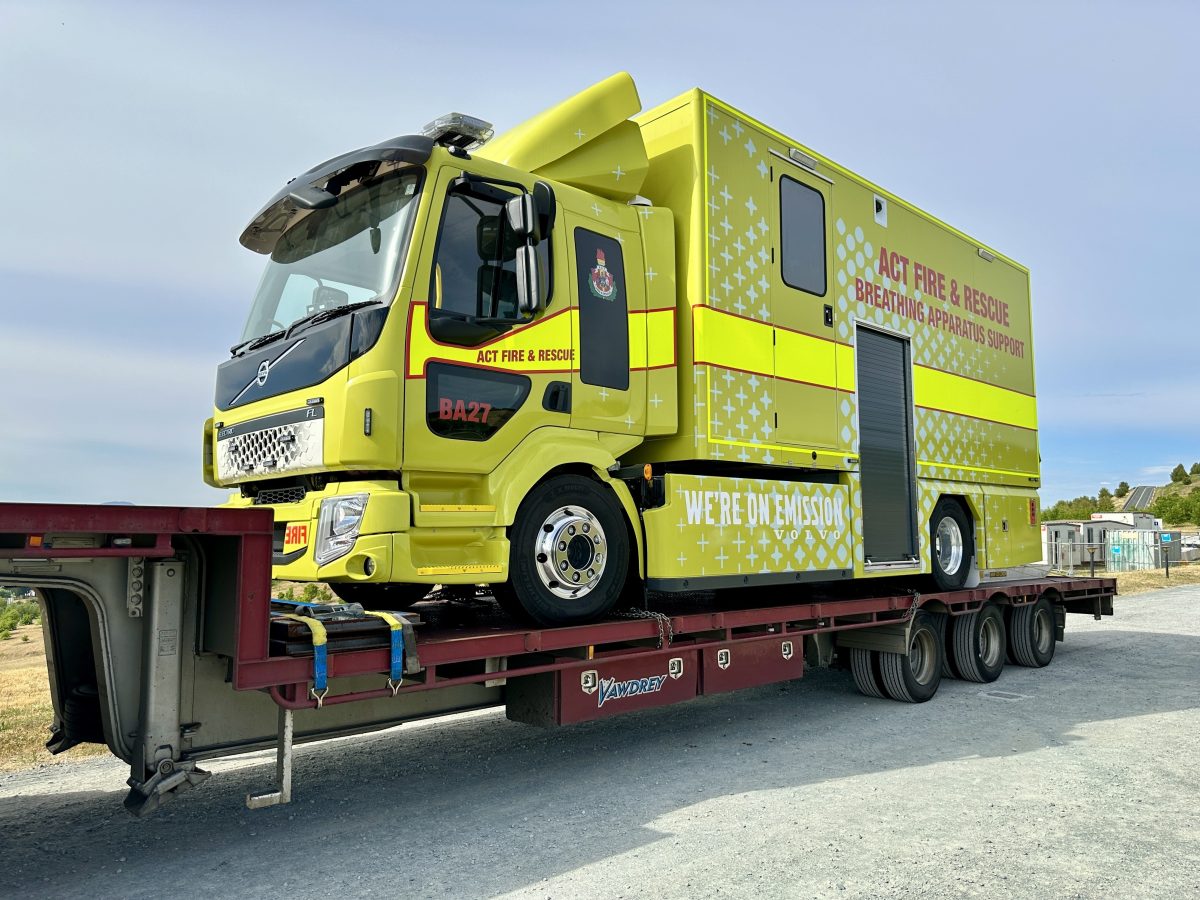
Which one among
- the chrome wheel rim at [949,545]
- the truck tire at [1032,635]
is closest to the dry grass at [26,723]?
the chrome wheel rim at [949,545]

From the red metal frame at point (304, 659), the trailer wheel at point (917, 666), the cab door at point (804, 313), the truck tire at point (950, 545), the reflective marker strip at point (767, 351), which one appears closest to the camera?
the red metal frame at point (304, 659)

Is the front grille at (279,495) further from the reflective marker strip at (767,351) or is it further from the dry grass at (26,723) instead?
the reflective marker strip at (767,351)

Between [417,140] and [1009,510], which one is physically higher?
[417,140]

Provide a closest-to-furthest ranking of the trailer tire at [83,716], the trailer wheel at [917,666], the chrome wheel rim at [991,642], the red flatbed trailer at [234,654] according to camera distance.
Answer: the red flatbed trailer at [234,654] → the trailer tire at [83,716] → the trailer wheel at [917,666] → the chrome wheel rim at [991,642]

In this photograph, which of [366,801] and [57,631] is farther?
[366,801]

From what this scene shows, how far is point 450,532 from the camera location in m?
4.71

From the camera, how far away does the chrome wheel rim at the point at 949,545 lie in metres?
8.69

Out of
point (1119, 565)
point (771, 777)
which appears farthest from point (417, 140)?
point (1119, 565)

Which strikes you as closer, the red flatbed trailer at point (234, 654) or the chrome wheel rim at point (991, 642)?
the red flatbed trailer at point (234, 654)

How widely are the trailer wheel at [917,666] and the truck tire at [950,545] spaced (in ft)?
1.61

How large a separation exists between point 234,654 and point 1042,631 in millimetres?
9523

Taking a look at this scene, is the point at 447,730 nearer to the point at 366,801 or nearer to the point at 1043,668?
the point at 366,801

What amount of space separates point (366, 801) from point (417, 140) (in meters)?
3.76

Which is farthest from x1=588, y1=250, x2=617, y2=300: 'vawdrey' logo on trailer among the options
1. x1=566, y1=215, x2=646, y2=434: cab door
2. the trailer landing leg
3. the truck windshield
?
the trailer landing leg
